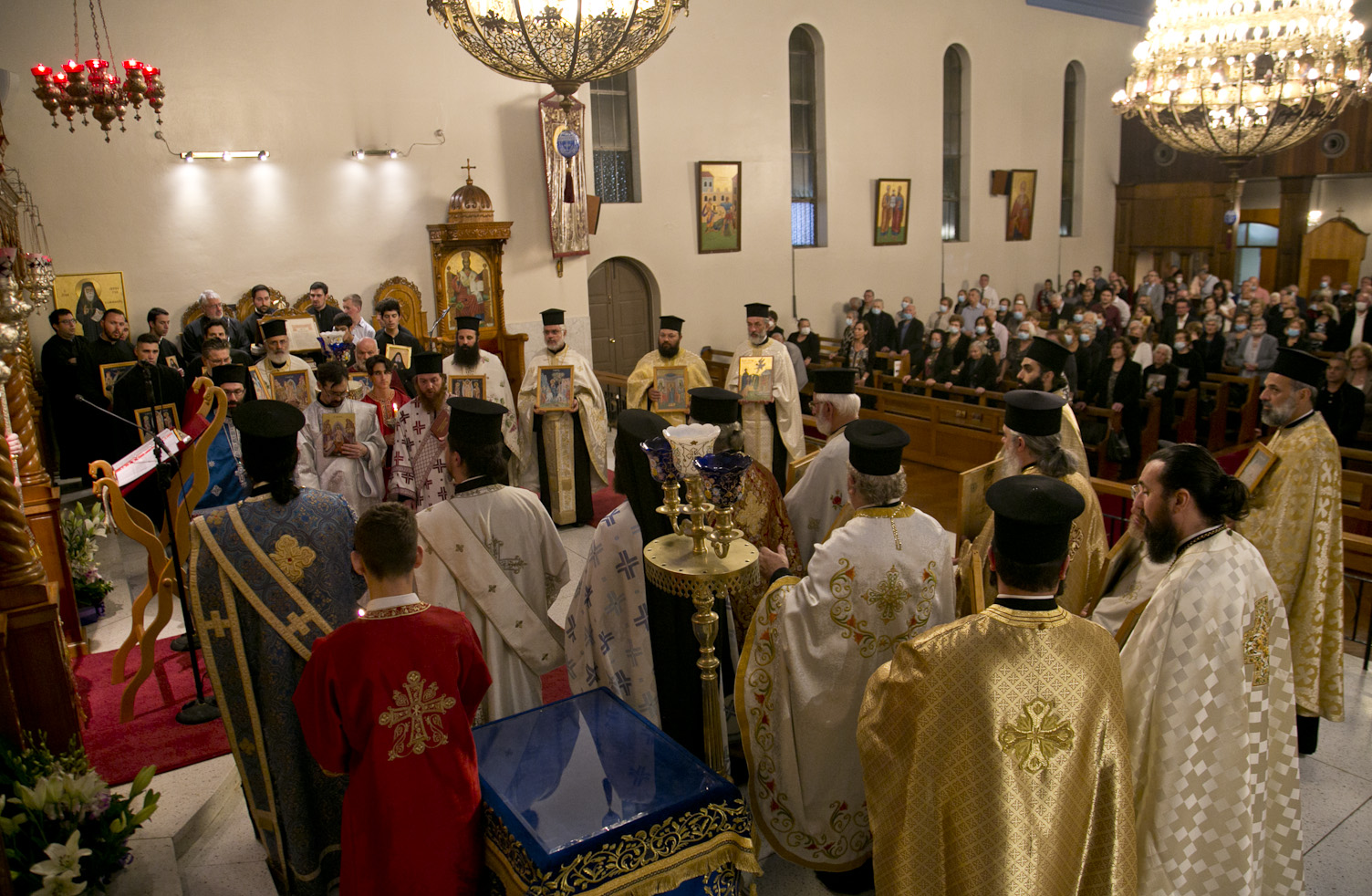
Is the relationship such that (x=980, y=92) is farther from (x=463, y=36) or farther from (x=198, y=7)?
(x=463, y=36)

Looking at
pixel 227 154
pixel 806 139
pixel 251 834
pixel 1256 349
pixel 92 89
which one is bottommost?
pixel 251 834

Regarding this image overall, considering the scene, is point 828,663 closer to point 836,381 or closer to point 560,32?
point 836,381

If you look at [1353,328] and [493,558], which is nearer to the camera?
[493,558]

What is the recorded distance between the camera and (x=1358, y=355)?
30.2ft

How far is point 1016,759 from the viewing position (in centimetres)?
267

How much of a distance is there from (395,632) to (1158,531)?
2.60 meters

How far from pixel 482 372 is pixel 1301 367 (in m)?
5.83

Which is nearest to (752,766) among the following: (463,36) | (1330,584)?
(1330,584)

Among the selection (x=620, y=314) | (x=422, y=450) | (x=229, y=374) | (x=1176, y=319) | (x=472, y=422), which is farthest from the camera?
(x=620, y=314)

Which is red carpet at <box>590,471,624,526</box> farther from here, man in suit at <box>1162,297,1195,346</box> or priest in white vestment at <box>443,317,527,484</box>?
man in suit at <box>1162,297,1195,346</box>

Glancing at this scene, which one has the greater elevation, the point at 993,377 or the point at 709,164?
the point at 709,164

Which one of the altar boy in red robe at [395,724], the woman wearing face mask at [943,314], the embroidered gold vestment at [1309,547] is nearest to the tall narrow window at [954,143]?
the woman wearing face mask at [943,314]

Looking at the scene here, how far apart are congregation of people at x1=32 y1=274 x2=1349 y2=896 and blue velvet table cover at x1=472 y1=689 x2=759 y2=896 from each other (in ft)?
0.70

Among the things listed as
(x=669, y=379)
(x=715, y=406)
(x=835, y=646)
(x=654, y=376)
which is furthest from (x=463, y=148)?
(x=835, y=646)
